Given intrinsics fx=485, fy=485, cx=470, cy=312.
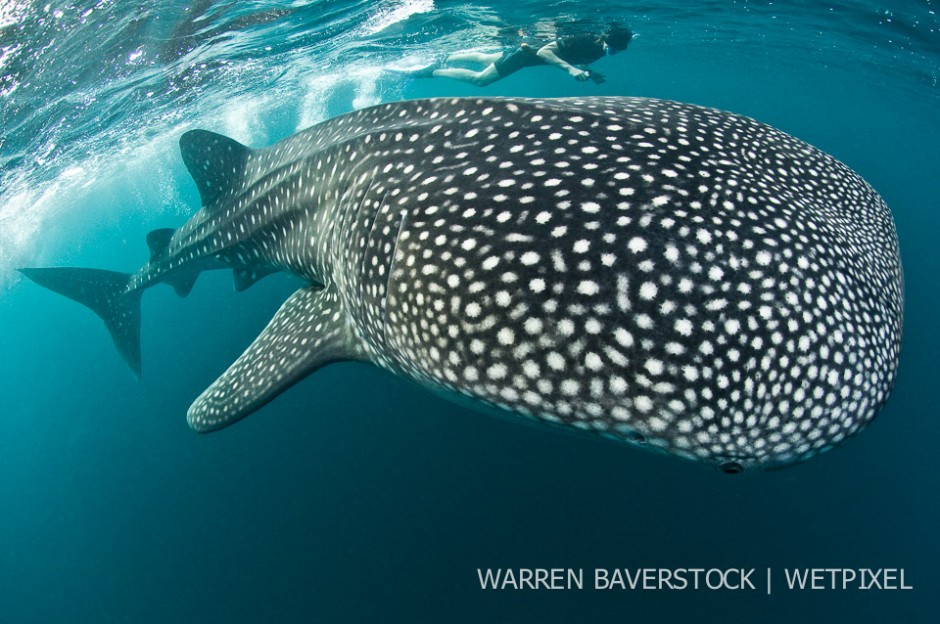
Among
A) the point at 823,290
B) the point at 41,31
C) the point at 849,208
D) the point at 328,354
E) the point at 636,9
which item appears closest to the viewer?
the point at 823,290

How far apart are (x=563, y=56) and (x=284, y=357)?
18351mm

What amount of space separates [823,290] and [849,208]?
1156mm

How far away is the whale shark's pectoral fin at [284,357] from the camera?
3.74 m

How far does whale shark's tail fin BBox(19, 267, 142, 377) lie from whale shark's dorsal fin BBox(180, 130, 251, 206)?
11.0ft

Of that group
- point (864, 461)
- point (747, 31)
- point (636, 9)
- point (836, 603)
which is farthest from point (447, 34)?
point (836, 603)

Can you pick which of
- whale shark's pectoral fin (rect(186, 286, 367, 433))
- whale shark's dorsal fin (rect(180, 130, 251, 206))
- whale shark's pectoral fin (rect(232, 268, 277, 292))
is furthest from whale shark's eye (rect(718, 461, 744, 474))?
whale shark's dorsal fin (rect(180, 130, 251, 206))

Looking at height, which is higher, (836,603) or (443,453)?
(443,453)

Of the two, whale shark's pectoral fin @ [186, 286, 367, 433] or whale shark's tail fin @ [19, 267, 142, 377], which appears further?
whale shark's tail fin @ [19, 267, 142, 377]

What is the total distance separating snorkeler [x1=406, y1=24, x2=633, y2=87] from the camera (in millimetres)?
15659

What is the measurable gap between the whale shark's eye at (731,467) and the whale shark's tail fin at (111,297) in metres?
9.01

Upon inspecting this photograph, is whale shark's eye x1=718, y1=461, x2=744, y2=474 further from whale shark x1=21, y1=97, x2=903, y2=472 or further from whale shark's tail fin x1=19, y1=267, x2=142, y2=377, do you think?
whale shark's tail fin x1=19, y1=267, x2=142, y2=377

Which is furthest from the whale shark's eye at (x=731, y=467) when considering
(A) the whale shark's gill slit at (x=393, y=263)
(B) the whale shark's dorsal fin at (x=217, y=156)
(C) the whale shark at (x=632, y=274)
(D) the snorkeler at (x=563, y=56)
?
(D) the snorkeler at (x=563, y=56)

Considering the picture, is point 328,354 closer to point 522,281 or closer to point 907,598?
point 522,281

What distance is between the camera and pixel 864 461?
903cm
